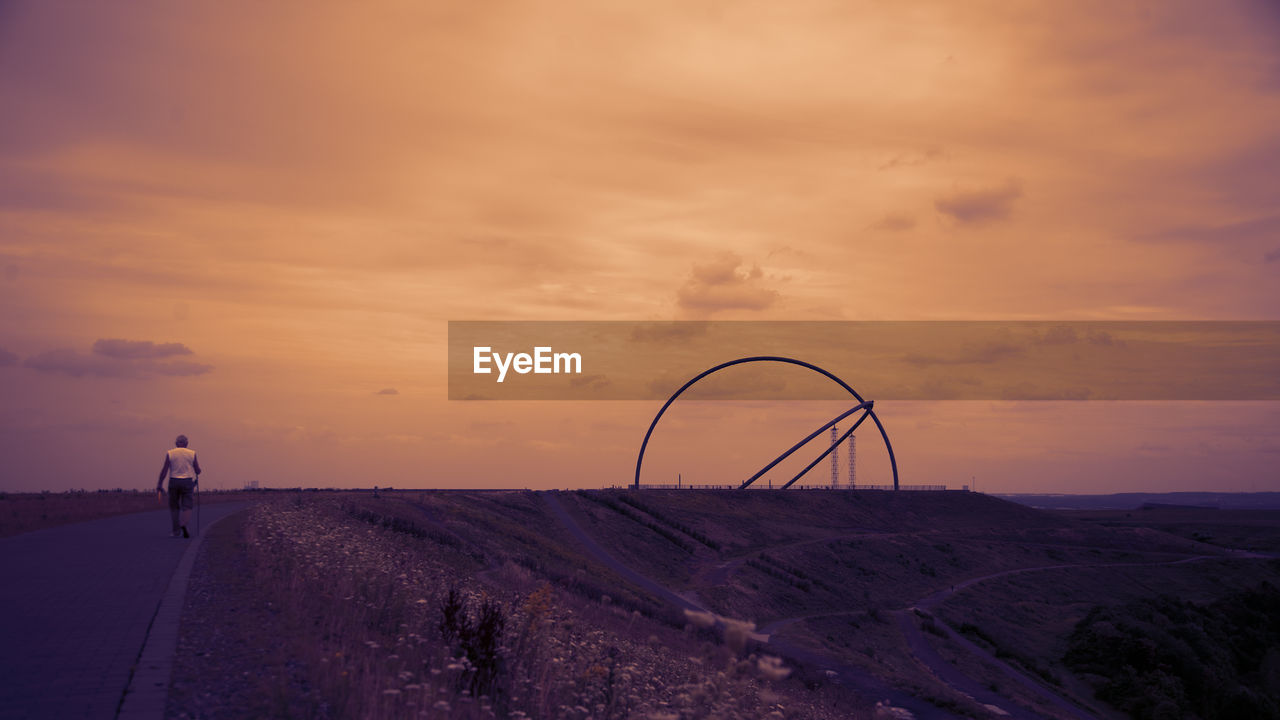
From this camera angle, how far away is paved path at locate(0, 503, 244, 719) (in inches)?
371

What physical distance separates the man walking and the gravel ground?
7.93 meters

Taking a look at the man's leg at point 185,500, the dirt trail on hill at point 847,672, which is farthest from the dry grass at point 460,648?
the dirt trail on hill at point 847,672

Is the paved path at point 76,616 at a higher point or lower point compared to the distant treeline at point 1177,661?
higher

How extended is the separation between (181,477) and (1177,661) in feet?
166

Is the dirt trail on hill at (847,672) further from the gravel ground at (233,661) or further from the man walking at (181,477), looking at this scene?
the man walking at (181,477)

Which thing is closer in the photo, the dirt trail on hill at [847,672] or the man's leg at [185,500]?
the man's leg at [185,500]

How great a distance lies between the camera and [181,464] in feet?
76.7

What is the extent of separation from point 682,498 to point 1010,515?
6059 centimetres

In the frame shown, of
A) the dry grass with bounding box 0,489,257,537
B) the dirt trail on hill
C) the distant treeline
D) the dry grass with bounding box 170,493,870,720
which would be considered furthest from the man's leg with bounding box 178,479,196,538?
the distant treeline

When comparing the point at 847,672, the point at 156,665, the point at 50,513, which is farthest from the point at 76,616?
the point at 50,513

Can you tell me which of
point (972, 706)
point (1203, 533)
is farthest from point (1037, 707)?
point (1203, 533)

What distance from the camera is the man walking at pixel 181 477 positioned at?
23.3m

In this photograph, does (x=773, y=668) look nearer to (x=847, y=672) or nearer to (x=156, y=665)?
(x=156, y=665)

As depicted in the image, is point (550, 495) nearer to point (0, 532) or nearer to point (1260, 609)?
point (0, 532)
